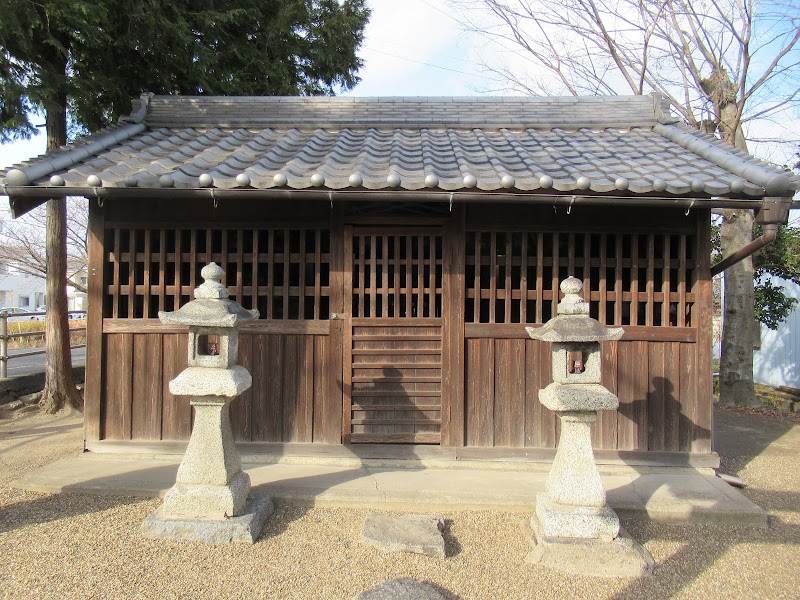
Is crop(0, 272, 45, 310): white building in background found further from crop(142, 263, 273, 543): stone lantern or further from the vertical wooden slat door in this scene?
crop(142, 263, 273, 543): stone lantern

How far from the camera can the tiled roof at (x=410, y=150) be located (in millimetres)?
4441

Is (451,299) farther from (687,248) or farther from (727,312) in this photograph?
(727,312)

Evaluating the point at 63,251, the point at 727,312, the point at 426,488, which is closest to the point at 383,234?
the point at 426,488

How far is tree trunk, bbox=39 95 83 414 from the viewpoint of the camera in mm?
7355

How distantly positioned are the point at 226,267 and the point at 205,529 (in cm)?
270

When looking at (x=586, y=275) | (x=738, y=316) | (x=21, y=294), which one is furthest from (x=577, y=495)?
(x=21, y=294)

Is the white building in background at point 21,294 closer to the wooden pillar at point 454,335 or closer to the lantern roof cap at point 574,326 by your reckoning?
the wooden pillar at point 454,335

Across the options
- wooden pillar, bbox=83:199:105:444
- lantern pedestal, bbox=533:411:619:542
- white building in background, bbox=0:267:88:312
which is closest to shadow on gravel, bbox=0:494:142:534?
wooden pillar, bbox=83:199:105:444

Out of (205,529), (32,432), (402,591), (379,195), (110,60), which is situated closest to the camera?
(402,591)

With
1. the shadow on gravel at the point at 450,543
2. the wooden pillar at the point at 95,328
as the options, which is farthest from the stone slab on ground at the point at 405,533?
the wooden pillar at the point at 95,328

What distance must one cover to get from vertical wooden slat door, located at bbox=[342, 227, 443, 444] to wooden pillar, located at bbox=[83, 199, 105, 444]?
258 cm

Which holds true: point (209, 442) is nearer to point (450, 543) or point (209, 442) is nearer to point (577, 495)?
point (450, 543)

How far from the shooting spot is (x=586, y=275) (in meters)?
5.28

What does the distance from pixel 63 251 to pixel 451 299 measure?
6101mm
